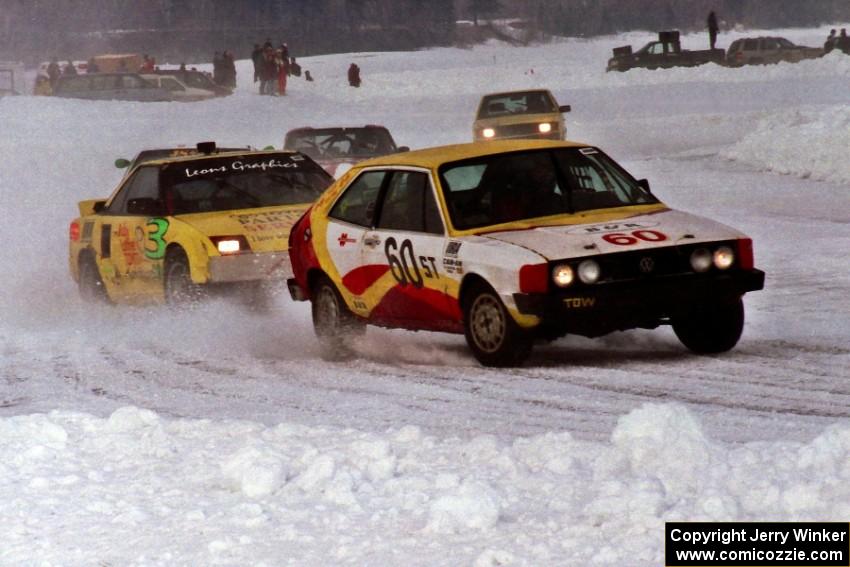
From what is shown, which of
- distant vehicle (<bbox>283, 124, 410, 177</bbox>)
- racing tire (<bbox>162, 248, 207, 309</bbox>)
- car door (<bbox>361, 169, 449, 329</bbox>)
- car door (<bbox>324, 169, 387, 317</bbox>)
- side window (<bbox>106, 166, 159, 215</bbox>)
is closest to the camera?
car door (<bbox>361, 169, 449, 329</bbox>)

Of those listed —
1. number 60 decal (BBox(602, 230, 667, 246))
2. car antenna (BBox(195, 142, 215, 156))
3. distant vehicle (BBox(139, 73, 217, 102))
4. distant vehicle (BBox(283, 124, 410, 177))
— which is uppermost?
distant vehicle (BBox(139, 73, 217, 102))

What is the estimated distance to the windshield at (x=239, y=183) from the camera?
1335 cm

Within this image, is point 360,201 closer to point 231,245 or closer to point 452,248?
point 452,248

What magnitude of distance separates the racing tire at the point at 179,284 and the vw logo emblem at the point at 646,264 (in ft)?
14.5

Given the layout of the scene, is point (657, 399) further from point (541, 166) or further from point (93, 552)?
point (93, 552)

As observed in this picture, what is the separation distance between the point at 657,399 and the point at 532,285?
1.13 m

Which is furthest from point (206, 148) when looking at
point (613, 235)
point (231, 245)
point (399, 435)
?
point (399, 435)

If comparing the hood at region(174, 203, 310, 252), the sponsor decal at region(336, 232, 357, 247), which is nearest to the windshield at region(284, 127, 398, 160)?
the hood at region(174, 203, 310, 252)

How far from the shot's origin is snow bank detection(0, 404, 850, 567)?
18.2 ft

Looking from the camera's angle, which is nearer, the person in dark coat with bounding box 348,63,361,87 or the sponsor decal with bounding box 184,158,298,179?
the sponsor decal with bounding box 184,158,298,179

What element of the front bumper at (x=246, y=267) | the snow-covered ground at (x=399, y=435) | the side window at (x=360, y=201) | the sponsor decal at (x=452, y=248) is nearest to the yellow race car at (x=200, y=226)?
the front bumper at (x=246, y=267)

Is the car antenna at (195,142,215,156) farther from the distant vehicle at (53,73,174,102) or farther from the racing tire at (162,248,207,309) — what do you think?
the distant vehicle at (53,73,174,102)

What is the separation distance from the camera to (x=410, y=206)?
1037cm

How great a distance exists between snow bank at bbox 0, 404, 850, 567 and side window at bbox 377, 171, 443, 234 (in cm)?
300
